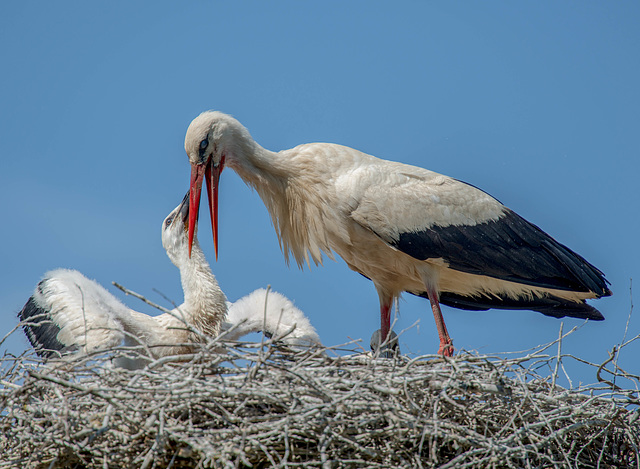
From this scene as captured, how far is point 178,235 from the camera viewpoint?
532 cm

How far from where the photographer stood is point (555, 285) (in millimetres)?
4590

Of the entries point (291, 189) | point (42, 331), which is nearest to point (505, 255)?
point (291, 189)

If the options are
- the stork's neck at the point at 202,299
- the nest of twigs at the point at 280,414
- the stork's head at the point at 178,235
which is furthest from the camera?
the stork's head at the point at 178,235

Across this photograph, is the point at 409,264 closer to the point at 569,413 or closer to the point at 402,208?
the point at 402,208

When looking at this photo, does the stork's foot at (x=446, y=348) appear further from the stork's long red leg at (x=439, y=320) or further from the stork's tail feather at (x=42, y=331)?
the stork's tail feather at (x=42, y=331)

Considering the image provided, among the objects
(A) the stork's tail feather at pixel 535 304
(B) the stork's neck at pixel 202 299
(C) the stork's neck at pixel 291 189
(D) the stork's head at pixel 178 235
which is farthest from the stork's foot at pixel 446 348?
(D) the stork's head at pixel 178 235

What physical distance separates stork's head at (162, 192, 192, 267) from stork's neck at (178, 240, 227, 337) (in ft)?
0.47

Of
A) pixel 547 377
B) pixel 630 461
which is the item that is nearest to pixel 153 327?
pixel 547 377

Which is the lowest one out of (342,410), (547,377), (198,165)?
(342,410)

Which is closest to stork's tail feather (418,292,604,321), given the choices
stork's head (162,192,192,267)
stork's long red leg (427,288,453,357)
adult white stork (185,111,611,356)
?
adult white stork (185,111,611,356)

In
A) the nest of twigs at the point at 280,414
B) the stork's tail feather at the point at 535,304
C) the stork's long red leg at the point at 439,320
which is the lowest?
the nest of twigs at the point at 280,414

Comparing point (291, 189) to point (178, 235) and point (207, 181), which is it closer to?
point (207, 181)

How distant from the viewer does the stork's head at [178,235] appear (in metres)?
5.26

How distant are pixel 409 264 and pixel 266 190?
3.16ft
